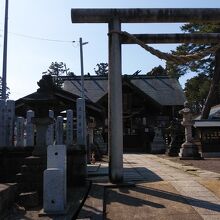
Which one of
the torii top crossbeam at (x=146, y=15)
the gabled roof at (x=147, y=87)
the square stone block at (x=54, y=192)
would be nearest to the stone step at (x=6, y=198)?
the square stone block at (x=54, y=192)

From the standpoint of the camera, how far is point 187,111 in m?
26.5

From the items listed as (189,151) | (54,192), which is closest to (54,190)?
(54,192)

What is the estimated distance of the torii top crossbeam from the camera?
1012cm

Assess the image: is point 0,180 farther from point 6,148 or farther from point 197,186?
point 197,186

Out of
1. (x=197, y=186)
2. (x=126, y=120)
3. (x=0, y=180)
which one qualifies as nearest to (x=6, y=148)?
(x=0, y=180)

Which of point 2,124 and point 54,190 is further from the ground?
point 2,124

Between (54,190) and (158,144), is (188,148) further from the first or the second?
(54,190)

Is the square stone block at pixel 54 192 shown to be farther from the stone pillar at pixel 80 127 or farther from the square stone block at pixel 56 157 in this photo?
the stone pillar at pixel 80 127

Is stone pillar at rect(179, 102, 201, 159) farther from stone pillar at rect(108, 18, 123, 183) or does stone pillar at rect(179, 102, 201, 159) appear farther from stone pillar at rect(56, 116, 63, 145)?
stone pillar at rect(108, 18, 123, 183)

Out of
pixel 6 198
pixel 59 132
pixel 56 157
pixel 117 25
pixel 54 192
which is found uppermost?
pixel 117 25

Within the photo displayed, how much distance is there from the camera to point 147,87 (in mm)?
46281

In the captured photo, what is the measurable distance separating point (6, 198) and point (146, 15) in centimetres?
572

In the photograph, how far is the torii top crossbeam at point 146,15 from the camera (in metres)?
10.1

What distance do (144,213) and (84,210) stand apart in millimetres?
1066
